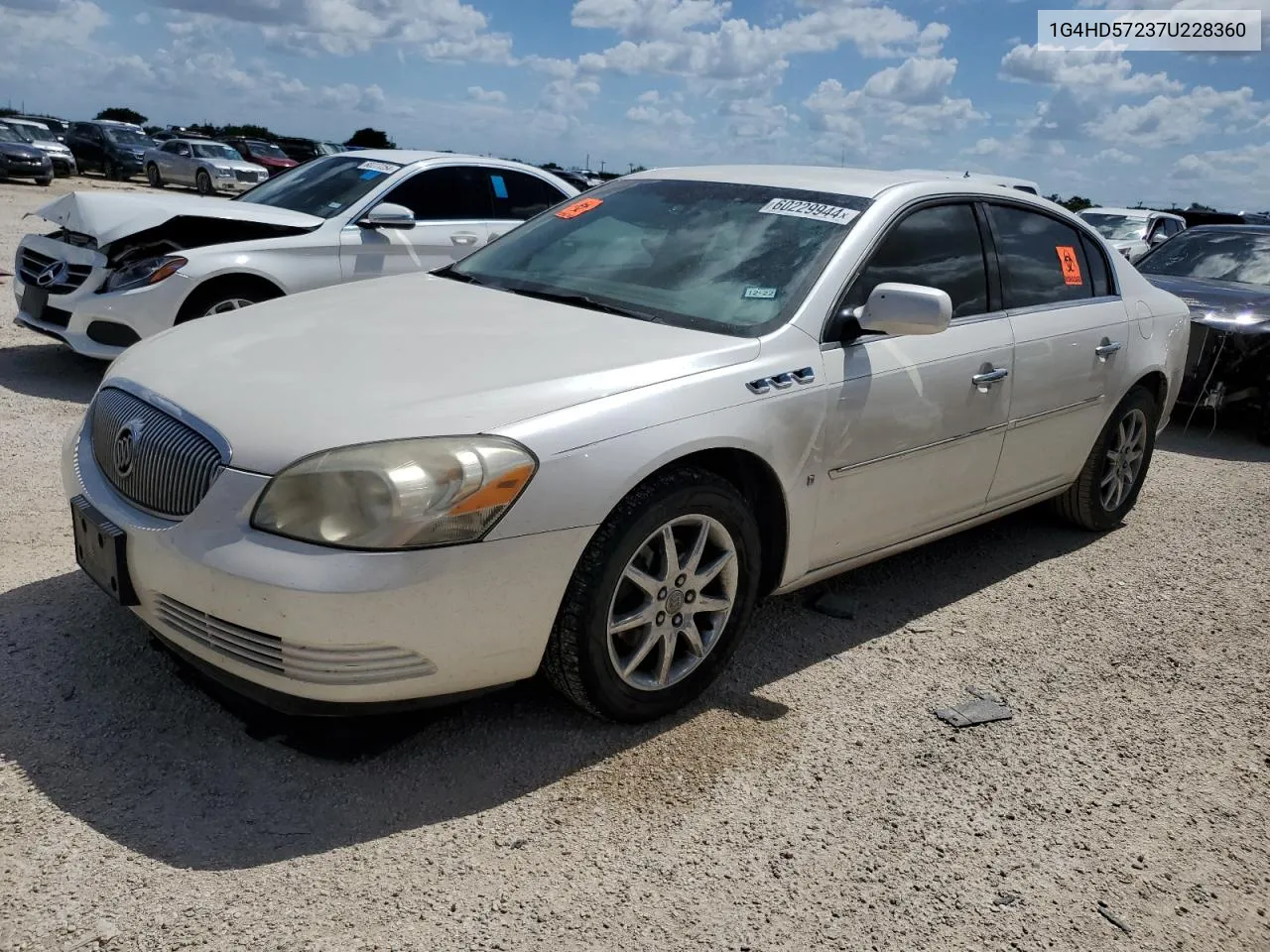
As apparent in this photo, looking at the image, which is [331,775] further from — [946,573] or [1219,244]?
[1219,244]

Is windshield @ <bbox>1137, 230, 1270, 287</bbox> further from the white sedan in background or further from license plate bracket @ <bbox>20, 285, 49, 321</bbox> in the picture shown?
license plate bracket @ <bbox>20, 285, 49, 321</bbox>

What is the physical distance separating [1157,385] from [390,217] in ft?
15.1

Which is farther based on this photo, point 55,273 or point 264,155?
point 264,155

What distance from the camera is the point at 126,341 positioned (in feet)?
21.7

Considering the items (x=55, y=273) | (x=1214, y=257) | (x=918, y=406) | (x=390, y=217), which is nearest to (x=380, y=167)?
(x=390, y=217)

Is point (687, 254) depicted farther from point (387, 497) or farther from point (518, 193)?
point (518, 193)

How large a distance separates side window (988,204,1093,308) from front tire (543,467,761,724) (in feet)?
5.97

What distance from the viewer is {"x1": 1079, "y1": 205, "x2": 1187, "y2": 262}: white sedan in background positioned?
1706 centimetres

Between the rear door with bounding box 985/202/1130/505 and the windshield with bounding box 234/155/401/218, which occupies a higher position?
the windshield with bounding box 234/155/401/218

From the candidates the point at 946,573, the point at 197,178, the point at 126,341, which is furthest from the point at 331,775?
the point at 197,178

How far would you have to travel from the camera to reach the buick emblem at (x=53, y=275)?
22.6 ft

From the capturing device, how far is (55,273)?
273 inches

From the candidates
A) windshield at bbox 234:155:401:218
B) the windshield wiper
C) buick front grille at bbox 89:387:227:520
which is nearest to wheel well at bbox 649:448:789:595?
the windshield wiper

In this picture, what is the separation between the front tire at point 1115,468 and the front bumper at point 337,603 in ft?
10.4
